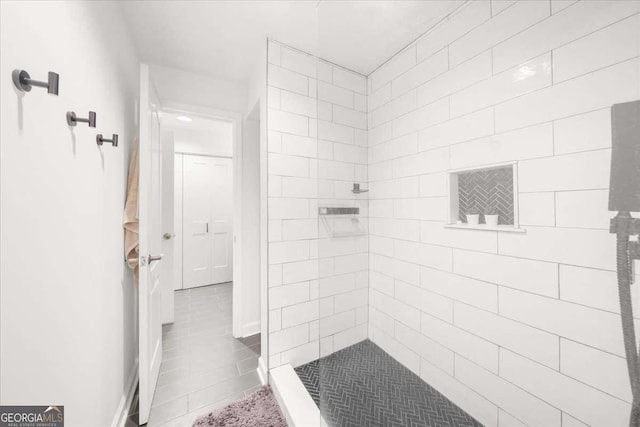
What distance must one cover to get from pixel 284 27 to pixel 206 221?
302 cm

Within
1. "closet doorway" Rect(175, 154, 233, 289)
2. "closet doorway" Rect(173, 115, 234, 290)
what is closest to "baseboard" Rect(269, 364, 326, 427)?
"closet doorway" Rect(173, 115, 234, 290)

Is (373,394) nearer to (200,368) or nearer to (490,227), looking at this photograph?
(490,227)

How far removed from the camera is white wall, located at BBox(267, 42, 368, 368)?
1.59 metres

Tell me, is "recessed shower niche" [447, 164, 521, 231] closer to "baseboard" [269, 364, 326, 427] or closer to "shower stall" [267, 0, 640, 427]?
"shower stall" [267, 0, 640, 427]

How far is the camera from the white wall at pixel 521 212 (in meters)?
0.80

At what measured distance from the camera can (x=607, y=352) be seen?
80cm

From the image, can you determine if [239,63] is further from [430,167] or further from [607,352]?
[607,352]

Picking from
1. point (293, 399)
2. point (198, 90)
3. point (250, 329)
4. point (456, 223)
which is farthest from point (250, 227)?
point (456, 223)

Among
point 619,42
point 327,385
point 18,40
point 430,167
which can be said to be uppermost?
point 619,42

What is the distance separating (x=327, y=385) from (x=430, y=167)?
4.77 ft

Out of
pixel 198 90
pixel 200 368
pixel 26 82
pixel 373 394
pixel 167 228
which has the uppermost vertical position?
pixel 198 90

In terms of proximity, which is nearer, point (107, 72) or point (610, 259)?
point (610, 259)

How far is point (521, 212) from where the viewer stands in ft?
3.31

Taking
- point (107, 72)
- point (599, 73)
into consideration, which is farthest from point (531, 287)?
point (107, 72)
